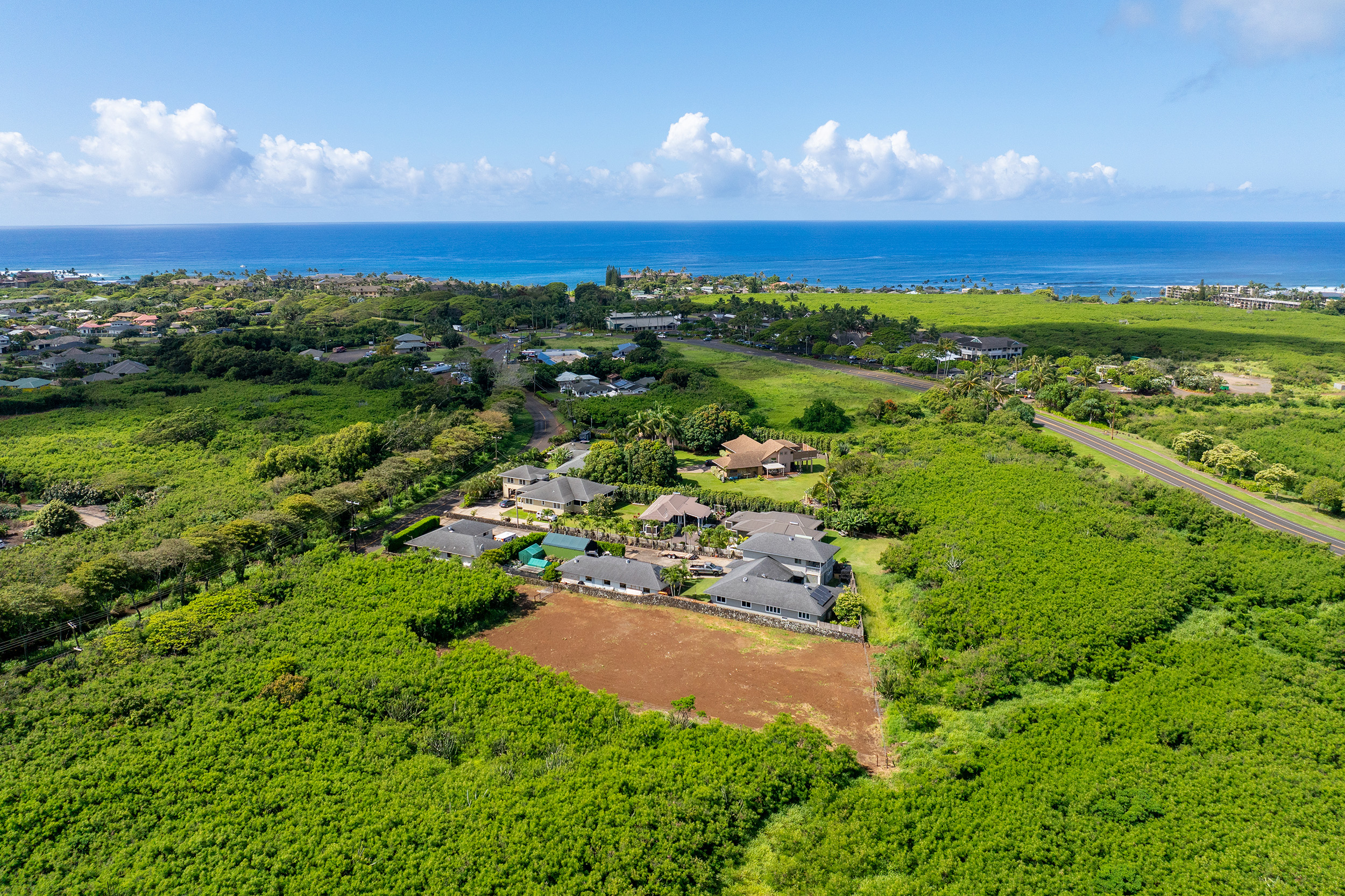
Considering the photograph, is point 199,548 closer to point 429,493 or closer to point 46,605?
point 46,605

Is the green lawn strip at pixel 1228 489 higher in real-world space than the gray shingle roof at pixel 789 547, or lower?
higher

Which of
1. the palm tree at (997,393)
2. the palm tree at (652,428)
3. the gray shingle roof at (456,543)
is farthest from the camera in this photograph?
the palm tree at (997,393)

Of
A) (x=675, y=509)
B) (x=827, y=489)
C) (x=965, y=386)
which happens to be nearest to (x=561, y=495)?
(x=675, y=509)

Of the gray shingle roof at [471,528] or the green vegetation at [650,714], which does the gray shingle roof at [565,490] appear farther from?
the gray shingle roof at [471,528]

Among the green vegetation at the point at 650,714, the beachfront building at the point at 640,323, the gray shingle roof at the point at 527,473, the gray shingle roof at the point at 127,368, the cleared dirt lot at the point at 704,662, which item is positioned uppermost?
the beachfront building at the point at 640,323

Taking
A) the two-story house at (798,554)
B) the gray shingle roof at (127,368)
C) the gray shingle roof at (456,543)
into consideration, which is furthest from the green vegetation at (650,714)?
the gray shingle roof at (127,368)

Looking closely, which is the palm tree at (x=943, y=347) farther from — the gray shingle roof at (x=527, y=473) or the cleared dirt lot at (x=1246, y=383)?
the gray shingle roof at (x=527, y=473)

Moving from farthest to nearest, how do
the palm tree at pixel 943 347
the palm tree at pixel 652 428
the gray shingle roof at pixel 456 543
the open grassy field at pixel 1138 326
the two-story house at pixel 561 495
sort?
the open grassy field at pixel 1138 326
the palm tree at pixel 943 347
the palm tree at pixel 652 428
the two-story house at pixel 561 495
the gray shingle roof at pixel 456 543

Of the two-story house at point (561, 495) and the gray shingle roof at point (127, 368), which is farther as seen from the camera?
the gray shingle roof at point (127, 368)
